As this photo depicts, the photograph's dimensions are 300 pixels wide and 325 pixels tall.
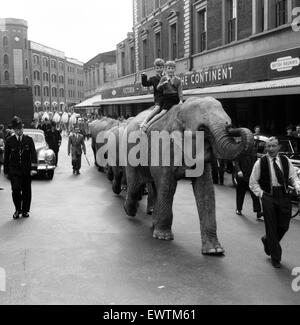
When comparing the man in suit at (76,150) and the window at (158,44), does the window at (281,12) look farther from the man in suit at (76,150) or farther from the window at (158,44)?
the window at (158,44)

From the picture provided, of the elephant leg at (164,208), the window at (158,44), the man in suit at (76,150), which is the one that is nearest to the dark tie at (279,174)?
the elephant leg at (164,208)

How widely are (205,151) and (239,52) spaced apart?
52.4 feet

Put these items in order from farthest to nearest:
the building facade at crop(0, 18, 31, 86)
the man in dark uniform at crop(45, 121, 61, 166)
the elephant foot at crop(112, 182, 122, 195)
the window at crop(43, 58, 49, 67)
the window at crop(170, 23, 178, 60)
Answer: the window at crop(43, 58, 49, 67) → the building facade at crop(0, 18, 31, 86) → the window at crop(170, 23, 178, 60) → the man in dark uniform at crop(45, 121, 61, 166) → the elephant foot at crop(112, 182, 122, 195)

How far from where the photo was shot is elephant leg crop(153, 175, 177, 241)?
25.6 ft

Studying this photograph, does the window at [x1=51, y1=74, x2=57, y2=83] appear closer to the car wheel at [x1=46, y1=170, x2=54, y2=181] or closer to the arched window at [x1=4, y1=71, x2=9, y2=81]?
the arched window at [x1=4, y1=71, x2=9, y2=81]

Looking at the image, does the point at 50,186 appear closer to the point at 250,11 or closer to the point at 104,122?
the point at 104,122

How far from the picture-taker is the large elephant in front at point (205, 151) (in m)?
6.66

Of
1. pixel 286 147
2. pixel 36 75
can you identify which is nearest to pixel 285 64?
pixel 286 147

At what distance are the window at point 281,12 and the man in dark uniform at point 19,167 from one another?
1310 centimetres

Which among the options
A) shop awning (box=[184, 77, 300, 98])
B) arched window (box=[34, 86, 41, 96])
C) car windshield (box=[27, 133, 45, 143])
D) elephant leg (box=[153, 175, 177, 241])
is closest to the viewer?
elephant leg (box=[153, 175, 177, 241])

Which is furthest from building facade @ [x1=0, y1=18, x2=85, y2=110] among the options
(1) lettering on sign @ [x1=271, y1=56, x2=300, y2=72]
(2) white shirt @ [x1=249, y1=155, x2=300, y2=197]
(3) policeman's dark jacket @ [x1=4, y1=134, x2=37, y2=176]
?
(2) white shirt @ [x1=249, y1=155, x2=300, y2=197]

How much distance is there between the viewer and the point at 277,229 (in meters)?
6.72

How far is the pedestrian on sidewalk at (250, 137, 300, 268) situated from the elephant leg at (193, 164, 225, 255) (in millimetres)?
811

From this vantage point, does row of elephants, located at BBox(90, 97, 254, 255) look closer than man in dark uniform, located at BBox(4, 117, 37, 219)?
Yes
